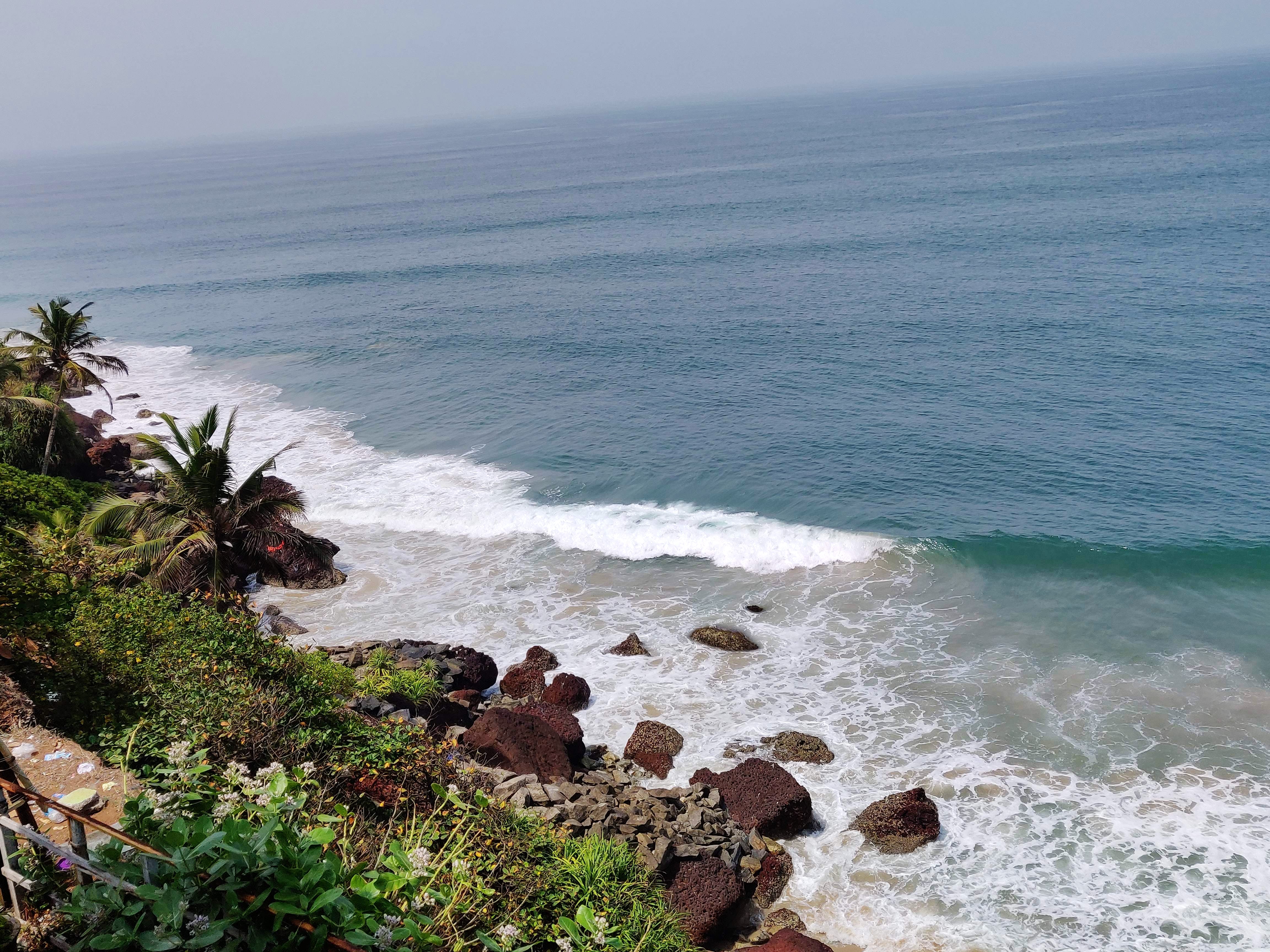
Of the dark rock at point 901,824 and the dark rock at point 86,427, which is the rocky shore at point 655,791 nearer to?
the dark rock at point 901,824

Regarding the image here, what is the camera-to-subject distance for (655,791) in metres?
18.8

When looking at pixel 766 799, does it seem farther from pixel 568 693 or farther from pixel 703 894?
pixel 568 693

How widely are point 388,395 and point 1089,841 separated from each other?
4123 cm

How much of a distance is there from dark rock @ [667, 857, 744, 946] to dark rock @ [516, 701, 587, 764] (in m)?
4.42

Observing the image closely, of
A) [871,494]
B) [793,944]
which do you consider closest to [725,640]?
[871,494]

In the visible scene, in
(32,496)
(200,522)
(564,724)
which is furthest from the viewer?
(32,496)

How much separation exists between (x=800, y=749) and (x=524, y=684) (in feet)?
24.8

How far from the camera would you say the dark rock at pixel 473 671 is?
2366 centimetres

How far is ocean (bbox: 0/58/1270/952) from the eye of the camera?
19.1 metres

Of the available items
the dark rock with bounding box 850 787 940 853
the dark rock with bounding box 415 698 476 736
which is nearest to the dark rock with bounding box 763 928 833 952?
the dark rock with bounding box 850 787 940 853

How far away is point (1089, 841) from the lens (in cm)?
1836

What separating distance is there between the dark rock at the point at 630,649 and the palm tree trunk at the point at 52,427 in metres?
19.9

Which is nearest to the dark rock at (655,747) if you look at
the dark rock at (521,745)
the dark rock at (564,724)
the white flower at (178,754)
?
the dark rock at (564,724)

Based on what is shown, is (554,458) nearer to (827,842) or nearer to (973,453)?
(973,453)
